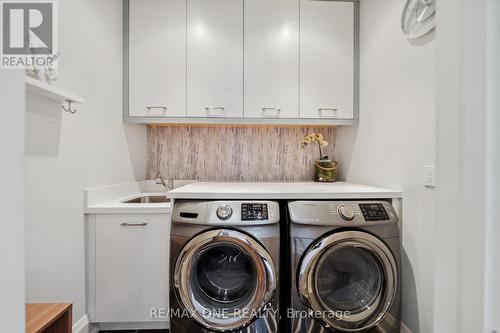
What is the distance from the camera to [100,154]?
1.80 m

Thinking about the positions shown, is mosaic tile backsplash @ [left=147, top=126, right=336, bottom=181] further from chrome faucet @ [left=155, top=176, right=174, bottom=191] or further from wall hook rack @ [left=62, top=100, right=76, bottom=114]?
wall hook rack @ [left=62, top=100, right=76, bottom=114]

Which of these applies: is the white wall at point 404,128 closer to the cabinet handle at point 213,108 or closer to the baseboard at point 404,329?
the baseboard at point 404,329

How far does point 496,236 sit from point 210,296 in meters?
1.46

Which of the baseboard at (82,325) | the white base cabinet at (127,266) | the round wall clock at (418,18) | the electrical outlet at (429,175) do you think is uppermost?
the round wall clock at (418,18)

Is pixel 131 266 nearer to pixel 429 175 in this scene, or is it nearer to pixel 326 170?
pixel 326 170

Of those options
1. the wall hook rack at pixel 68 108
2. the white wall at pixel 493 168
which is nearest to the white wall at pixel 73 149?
the wall hook rack at pixel 68 108

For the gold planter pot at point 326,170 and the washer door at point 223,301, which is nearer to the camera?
the washer door at point 223,301

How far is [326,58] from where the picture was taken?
213 centimetres

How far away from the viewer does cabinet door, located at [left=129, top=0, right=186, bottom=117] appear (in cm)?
206

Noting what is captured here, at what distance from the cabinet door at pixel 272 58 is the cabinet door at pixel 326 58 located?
0.25ft

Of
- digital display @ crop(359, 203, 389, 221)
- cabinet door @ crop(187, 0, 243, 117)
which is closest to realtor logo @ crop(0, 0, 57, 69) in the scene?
cabinet door @ crop(187, 0, 243, 117)

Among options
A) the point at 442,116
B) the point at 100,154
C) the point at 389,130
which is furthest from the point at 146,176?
the point at 442,116

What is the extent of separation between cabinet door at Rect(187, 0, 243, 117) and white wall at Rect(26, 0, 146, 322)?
1.93ft

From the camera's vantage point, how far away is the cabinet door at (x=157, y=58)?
206 cm
